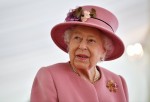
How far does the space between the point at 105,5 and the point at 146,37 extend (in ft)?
2.12

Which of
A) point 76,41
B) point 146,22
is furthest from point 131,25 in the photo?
point 76,41

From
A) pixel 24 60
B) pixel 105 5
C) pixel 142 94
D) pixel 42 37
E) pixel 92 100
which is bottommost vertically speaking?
pixel 142 94

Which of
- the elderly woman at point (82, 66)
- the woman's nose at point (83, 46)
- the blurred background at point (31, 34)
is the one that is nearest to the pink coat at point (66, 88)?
the elderly woman at point (82, 66)

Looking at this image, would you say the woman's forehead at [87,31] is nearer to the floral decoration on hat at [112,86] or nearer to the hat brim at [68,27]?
the hat brim at [68,27]

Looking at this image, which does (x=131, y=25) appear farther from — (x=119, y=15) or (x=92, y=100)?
(x=92, y=100)

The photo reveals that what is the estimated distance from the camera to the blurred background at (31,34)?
5.92ft

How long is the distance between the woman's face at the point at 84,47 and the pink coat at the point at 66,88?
0.06m

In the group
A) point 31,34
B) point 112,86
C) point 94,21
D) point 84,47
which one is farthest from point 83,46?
point 31,34

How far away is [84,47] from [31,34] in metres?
1.01

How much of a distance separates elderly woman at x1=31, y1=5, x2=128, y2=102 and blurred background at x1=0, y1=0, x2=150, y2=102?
2.51ft

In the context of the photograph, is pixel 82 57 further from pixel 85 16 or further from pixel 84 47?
pixel 85 16

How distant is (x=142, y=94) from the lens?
2.71 metres

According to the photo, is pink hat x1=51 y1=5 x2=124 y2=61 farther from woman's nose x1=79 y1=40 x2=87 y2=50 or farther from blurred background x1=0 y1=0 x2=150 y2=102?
blurred background x1=0 y1=0 x2=150 y2=102

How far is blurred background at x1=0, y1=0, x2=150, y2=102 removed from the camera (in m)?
1.80
